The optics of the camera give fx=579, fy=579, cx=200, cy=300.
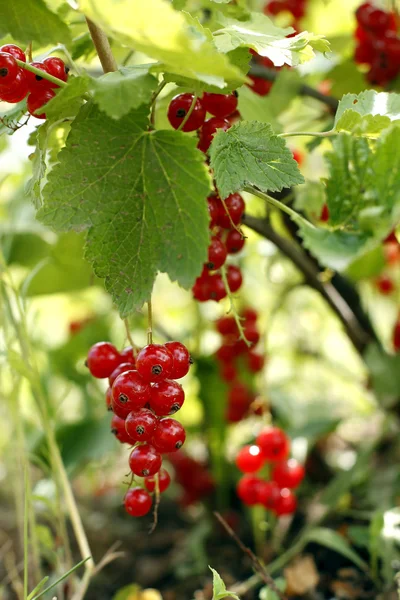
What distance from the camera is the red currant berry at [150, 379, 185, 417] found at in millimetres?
679

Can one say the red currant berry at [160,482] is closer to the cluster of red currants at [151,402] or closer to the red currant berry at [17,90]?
the cluster of red currants at [151,402]

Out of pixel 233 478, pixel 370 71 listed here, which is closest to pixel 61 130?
pixel 370 71

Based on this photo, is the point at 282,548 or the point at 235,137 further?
the point at 282,548

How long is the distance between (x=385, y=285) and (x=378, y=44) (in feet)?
3.01

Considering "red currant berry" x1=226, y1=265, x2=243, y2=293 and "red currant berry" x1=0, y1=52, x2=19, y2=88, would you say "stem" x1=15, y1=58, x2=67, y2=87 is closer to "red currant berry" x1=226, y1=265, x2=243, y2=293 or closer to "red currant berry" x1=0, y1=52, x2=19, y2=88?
"red currant berry" x1=0, y1=52, x2=19, y2=88

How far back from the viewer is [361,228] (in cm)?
61

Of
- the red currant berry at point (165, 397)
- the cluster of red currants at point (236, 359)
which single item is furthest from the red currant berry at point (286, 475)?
the red currant berry at point (165, 397)

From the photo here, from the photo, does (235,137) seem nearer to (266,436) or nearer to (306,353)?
(266,436)

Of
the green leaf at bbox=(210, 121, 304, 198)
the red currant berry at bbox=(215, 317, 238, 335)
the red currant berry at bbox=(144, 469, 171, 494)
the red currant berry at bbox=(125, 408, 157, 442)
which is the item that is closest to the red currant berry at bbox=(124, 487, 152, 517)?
the red currant berry at bbox=(144, 469, 171, 494)

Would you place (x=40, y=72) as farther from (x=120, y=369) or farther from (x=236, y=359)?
(x=236, y=359)

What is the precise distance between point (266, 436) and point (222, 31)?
2.43 feet

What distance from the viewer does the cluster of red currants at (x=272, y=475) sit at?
112 centimetres

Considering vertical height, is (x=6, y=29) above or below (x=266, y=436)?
above

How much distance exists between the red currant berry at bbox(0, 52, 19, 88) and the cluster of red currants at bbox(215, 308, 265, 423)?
30.4 inches
